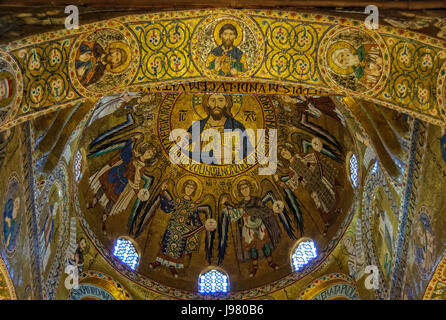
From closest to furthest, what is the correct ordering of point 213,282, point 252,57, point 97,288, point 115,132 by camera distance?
point 252,57
point 97,288
point 115,132
point 213,282

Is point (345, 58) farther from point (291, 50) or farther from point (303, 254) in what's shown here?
point (303, 254)

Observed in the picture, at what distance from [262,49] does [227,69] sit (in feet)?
2.20

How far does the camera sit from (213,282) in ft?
55.3

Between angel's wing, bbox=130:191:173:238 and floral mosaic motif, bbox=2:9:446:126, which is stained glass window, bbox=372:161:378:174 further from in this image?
angel's wing, bbox=130:191:173:238

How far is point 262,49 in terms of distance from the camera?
10.2 m

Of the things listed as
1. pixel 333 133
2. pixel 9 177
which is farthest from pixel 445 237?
pixel 9 177

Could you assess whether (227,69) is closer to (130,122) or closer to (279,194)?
(130,122)

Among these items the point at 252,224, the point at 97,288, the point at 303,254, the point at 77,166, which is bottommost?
the point at 97,288

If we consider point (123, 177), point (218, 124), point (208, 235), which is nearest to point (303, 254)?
point (208, 235)

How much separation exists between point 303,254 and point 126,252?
4692 millimetres

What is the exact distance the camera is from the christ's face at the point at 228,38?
399 inches

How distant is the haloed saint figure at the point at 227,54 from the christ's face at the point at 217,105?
586cm

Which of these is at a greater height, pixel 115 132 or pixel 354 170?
pixel 115 132

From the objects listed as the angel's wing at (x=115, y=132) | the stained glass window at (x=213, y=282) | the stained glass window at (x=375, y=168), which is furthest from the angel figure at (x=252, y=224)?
the stained glass window at (x=375, y=168)
